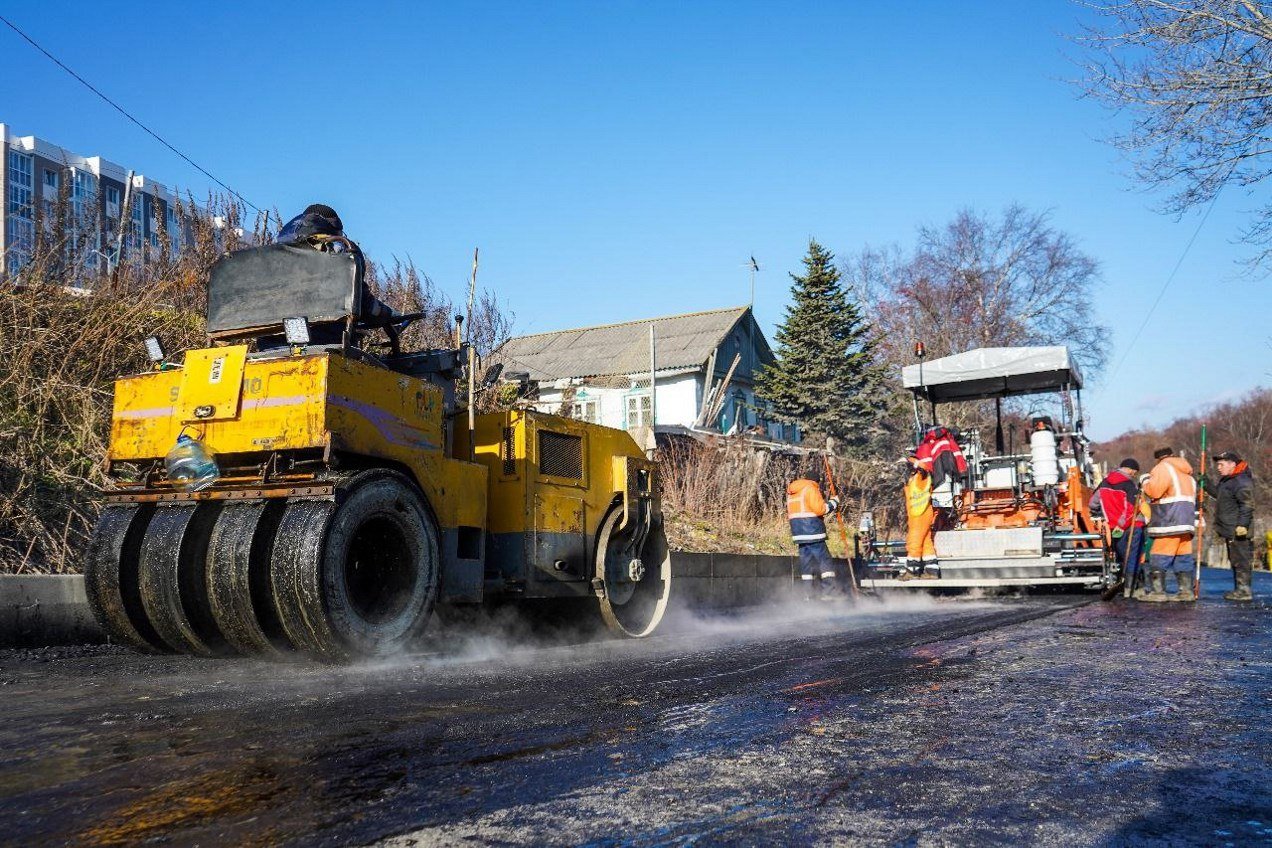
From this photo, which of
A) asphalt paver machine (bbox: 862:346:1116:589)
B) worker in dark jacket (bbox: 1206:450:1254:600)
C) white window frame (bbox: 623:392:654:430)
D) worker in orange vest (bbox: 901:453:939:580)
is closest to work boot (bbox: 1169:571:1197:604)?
asphalt paver machine (bbox: 862:346:1116:589)

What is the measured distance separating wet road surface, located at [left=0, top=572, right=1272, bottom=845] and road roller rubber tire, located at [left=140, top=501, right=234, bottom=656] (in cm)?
20

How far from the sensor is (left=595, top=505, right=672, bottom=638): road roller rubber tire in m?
7.97

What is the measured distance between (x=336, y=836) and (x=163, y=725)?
1.78 metres

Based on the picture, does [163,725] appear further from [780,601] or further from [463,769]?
[780,601]

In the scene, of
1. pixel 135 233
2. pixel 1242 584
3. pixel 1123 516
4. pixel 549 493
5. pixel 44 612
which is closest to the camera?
pixel 44 612

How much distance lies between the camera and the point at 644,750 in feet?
11.9

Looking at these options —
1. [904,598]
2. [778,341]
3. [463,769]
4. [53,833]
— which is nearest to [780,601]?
[904,598]

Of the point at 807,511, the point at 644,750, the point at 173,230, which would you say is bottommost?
the point at 644,750

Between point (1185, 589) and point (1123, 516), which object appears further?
point (1123, 516)

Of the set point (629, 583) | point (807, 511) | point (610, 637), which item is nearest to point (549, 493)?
point (629, 583)

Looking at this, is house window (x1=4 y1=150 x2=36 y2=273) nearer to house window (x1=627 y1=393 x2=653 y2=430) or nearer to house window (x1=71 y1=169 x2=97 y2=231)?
house window (x1=71 y1=169 x2=97 y2=231)

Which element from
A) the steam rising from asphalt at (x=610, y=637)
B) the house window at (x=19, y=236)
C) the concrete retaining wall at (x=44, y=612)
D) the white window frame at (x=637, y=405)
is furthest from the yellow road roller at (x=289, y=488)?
the white window frame at (x=637, y=405)

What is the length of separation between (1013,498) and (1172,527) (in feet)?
6.69

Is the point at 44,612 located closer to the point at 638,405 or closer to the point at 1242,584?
the point at 1242,584
